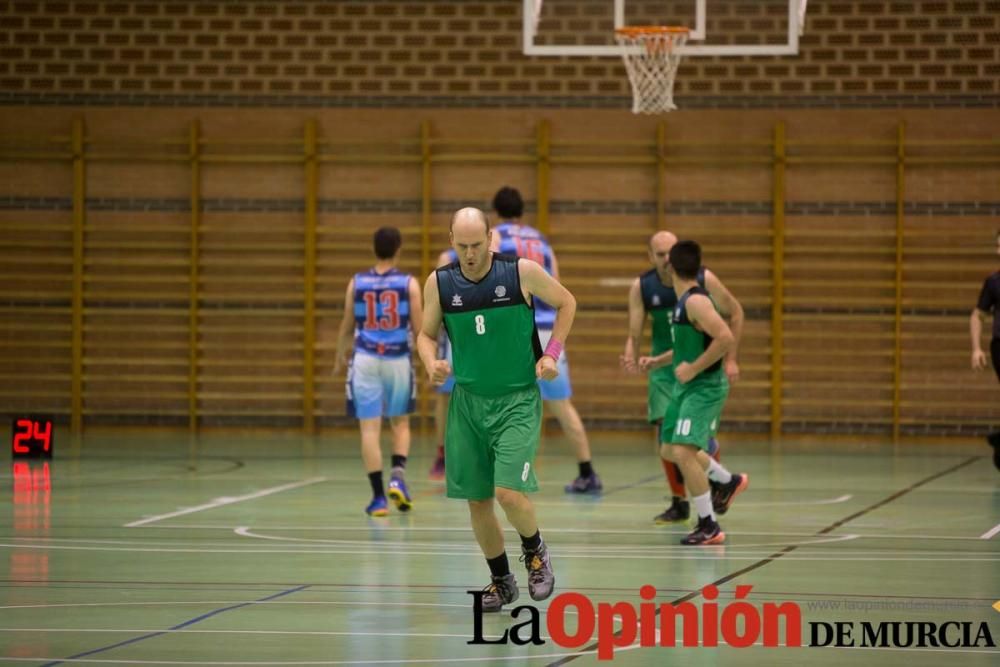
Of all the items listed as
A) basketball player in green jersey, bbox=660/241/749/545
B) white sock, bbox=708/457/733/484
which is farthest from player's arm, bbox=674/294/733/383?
white sock, bbox=708/457/733/484

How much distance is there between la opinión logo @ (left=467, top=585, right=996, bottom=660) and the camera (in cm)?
611

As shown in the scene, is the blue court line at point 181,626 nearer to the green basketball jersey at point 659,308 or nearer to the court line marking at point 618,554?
the court line marking at point 618,554

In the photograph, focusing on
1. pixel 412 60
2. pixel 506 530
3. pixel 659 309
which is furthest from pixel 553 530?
pixel 412 60

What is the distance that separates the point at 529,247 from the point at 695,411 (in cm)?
336

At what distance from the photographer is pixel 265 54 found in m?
19.4

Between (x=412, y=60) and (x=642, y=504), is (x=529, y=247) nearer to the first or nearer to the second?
(x=642, y=504)

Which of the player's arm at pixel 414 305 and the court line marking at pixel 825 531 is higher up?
the player's arm at pixel 414 305

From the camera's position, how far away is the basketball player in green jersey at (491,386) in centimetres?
693

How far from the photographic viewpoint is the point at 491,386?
6949 mm

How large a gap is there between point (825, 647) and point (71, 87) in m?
15.5

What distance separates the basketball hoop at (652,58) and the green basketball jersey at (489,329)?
820 cm

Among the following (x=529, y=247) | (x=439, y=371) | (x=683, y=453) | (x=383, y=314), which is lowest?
(x=683, y=453)

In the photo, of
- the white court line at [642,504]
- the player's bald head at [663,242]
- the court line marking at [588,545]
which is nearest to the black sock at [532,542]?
the court line marking at [588,545]

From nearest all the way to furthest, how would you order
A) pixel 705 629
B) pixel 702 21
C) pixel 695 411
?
pixel 705 629
pixel 695 411
pixel 702 21
